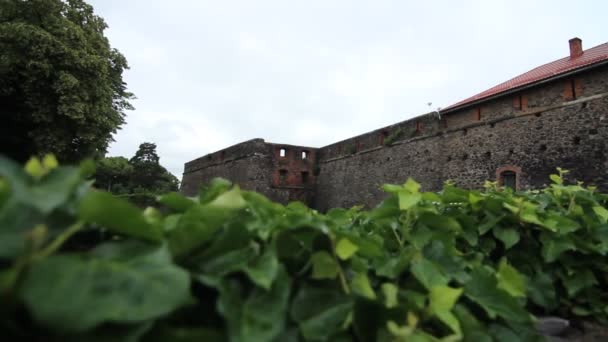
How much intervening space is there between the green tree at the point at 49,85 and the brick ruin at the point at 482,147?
30.2ft

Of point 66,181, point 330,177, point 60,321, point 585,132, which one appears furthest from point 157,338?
point 330,177

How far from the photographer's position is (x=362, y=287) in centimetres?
86

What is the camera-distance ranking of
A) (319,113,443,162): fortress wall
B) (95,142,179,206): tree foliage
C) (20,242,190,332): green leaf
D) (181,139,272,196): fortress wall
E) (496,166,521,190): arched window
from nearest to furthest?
(20,242,190,332): green leaf → (496,166,521,190): arched window → (319,113,443,162): fortress wall → (181,139,272,196): fortress wall → (95,142,179,206): tree foliage

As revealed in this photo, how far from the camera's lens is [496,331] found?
3.48 feet

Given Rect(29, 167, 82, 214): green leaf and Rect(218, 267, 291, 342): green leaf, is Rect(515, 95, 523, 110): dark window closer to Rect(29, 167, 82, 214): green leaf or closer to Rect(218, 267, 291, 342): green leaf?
Rect(218, 267, 291, 342): green leaf

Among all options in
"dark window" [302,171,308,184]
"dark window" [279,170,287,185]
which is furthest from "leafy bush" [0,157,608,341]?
"dark window" [302,171,308,184]

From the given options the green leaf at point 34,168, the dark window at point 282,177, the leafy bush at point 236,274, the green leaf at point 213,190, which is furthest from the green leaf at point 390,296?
the dark window at point 282,177

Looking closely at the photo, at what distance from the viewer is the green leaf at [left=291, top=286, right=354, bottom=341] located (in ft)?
2.50

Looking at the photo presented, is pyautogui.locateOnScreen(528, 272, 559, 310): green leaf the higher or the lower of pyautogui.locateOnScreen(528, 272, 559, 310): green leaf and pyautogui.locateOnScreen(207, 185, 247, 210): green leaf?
the lower

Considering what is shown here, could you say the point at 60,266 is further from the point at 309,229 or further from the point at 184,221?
the point at 309,229

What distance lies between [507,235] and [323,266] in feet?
3.12

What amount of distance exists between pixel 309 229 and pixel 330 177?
2034 centimetres

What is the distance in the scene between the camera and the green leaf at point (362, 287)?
33.4 inches

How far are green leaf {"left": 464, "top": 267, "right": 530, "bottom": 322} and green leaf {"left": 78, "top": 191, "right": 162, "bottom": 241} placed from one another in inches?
34.9
